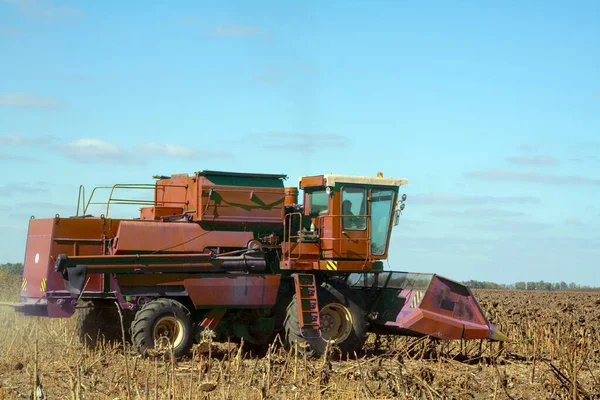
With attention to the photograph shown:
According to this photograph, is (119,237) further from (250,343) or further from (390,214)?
(390,214)

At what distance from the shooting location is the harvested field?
8.12 metres

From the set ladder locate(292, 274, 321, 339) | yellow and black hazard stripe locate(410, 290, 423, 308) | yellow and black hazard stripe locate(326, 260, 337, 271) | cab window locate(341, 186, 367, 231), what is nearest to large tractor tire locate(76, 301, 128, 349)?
ladder locate(292, 274, 321, 339)

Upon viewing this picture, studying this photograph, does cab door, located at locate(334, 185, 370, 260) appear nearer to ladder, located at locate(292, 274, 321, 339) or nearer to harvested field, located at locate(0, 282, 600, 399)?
ladder, located at locate(292, 274, 321, 339)

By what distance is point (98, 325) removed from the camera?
1406cm

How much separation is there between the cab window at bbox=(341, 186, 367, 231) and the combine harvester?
2 centimetres

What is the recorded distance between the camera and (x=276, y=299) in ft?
47.0

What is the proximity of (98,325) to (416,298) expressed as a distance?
5.41m

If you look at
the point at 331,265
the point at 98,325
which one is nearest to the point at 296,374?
the point at 331,265

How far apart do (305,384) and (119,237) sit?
18.2ft

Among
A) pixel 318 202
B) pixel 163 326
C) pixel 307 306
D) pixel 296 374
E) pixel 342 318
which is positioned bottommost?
pixel 296 374

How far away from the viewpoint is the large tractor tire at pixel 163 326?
41.5 feet

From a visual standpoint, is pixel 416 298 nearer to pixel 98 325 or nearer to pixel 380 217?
pixel 380 217

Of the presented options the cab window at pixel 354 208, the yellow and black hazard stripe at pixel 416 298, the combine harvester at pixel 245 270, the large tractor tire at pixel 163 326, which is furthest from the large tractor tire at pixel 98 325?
the yellow and black hazard stripe at pixel 416 298

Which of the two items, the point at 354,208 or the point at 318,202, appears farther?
the point at 318,202
